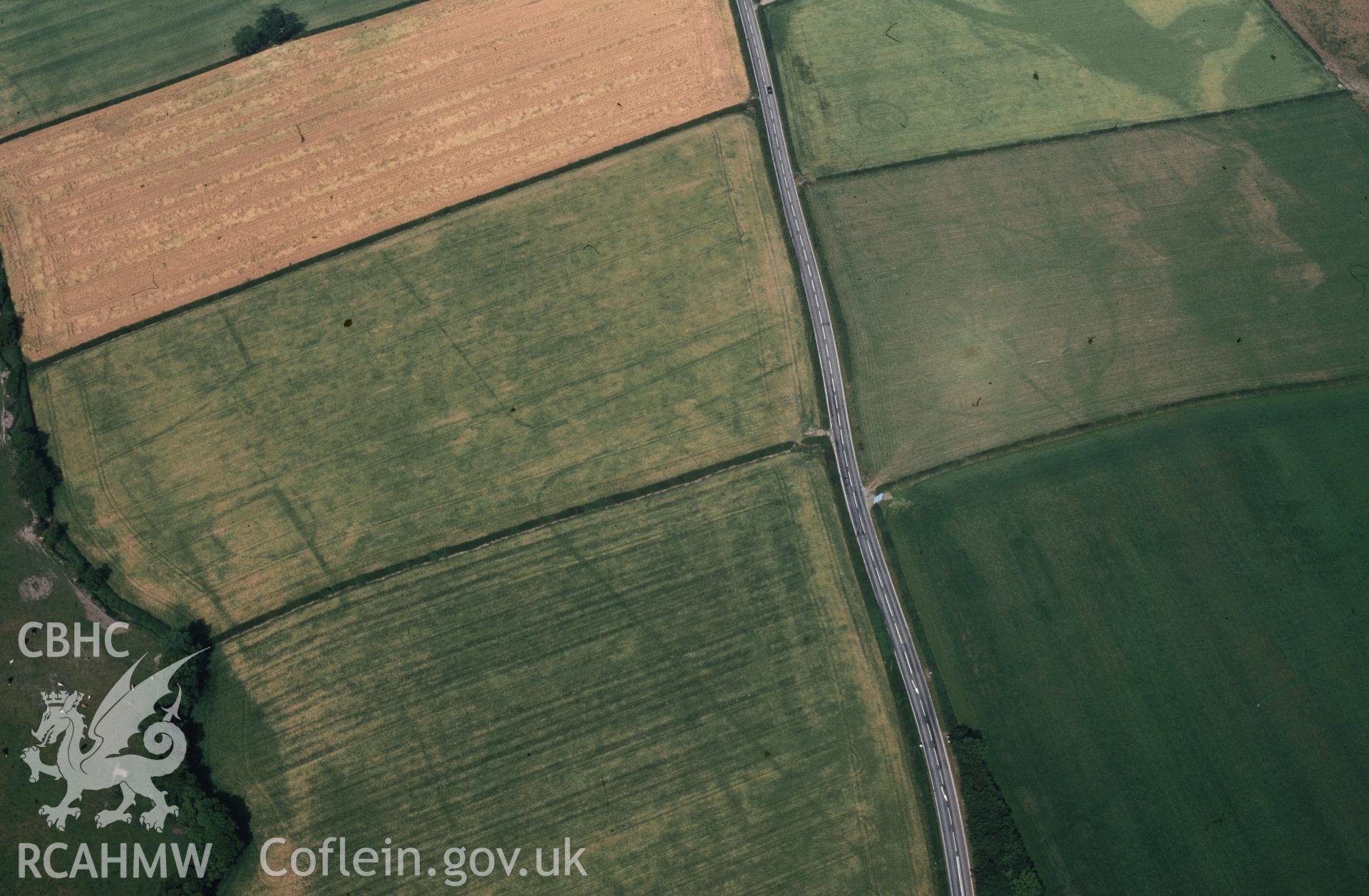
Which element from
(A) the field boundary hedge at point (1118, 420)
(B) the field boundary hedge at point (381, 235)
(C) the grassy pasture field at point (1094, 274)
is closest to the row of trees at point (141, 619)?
(B) the field boundary hedge at point (381, 235)

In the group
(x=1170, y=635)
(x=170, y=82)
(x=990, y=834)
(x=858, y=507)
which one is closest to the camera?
(x=990, y=834)

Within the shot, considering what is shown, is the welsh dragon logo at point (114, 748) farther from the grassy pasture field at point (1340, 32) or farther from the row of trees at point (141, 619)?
the grassy pasture field at point (1340, 32)

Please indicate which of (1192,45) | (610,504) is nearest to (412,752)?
(610,504)

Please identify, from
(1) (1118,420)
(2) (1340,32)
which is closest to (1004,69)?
(2) (1340,32)

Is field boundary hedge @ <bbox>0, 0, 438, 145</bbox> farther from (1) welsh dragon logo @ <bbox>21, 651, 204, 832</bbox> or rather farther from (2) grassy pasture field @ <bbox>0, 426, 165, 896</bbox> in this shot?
(1) welsh dragon logo @ <bbox>21, 651, 204, 832</bbox>

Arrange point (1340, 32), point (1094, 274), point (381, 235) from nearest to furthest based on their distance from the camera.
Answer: point (1094, 274)
point (381, 235)
point (1340, 32)

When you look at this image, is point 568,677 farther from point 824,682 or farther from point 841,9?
point 841,9

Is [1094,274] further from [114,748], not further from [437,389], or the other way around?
[114,748]
